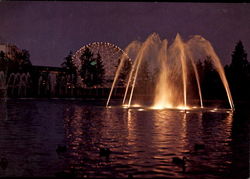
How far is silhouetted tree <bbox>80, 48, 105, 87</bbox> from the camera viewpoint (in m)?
98.4

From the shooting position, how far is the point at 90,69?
98.6 m

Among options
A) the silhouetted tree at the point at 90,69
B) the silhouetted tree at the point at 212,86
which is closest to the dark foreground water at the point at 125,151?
the silhouetted tree at the point at 212,86

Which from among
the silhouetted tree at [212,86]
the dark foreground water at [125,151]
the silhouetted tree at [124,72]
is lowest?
the dark foreground water at [125,151]

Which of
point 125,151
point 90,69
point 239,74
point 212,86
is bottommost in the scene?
point 125,151

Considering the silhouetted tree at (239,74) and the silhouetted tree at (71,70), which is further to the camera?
the silhouetted tree at (71,70)

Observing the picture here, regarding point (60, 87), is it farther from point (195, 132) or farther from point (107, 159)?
point (107, 159)

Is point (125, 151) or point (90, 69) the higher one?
point (90, 69)

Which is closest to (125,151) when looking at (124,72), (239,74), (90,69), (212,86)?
(212,86)

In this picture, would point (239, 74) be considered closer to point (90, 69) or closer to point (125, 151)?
point (90, 69)

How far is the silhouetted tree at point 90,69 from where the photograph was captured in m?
98.4

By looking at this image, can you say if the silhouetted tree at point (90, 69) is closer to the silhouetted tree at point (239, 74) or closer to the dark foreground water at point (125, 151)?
the silhouetted tree at point (239, 74)

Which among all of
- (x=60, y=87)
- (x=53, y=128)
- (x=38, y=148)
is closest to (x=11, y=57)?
(x=60, y=87)

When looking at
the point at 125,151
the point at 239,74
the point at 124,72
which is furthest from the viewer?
the point at 124,72

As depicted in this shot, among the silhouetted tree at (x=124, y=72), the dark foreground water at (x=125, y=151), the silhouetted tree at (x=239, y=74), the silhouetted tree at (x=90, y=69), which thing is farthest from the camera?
the silhouetted tree at (x=124, y=72)
